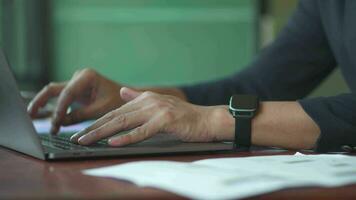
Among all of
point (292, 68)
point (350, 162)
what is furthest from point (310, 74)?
point (350, 162)

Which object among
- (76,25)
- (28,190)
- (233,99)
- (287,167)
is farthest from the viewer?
(76,25)

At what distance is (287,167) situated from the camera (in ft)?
2.22

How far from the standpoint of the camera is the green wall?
2.77 metres

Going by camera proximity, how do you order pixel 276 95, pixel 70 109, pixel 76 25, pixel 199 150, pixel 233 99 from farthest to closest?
pixel 76 25 → pixel 276 95 → pixel 70 109 → pixel 233 99 → pixel 199 150

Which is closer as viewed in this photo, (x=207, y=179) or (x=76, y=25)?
(x=207, y=179)

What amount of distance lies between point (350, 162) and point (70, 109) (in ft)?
2.53

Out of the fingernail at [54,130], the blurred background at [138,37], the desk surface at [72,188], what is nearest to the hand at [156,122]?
the desk surface at [72,188]

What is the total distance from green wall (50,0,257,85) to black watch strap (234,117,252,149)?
187 cm

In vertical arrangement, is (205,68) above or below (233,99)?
below

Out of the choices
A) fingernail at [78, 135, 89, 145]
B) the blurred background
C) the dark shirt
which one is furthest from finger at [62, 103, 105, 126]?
the blurred background

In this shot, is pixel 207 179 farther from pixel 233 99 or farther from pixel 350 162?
pixel 233 99

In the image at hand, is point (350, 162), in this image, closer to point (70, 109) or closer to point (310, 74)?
point (70, 109)

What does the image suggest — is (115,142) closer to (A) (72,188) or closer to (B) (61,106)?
(A) (72,188)

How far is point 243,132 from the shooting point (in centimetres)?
96
